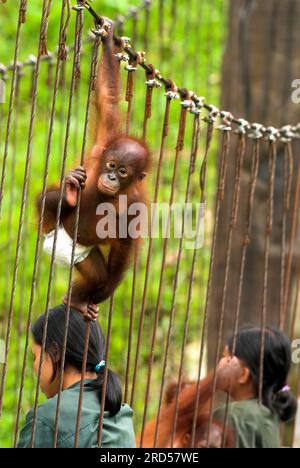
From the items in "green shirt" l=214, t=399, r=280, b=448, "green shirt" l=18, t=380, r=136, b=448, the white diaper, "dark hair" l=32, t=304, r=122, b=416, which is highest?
the white diaper

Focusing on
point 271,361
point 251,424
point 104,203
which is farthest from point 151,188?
point 104,203

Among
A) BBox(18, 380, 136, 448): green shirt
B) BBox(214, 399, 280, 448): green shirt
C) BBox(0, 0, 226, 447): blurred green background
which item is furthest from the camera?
BBox(0, 0, 226, 447): blurred green background

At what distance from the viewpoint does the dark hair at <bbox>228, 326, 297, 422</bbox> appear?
303 centimetres

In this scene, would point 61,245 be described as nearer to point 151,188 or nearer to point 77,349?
point 77,349

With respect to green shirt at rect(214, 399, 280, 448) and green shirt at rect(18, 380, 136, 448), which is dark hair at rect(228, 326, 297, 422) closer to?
green shirt at rect(214, 399, 280, 448)

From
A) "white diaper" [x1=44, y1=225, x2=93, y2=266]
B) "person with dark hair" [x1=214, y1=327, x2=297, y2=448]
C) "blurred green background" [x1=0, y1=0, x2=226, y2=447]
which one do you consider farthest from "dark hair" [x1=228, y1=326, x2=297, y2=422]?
"blurred green background" [x1=0, y1=0, x2=226, y2=447]

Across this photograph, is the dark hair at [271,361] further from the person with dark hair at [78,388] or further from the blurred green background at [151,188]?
the blurred green background at [151,188]

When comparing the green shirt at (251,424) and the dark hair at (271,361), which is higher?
the dark hair at (271,361)

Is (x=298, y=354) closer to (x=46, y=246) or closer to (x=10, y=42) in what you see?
(x=46, y=246)

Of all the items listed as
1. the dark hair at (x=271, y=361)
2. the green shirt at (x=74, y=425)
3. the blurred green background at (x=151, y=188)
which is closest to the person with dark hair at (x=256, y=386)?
the dark hair at (x=271, y=361)

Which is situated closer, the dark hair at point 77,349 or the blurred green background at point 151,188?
the dark hair at point 77,349

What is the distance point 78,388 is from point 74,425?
0.09m

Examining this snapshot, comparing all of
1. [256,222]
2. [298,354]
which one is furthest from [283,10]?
[298,354]

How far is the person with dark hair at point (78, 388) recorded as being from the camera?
2.11 metres
